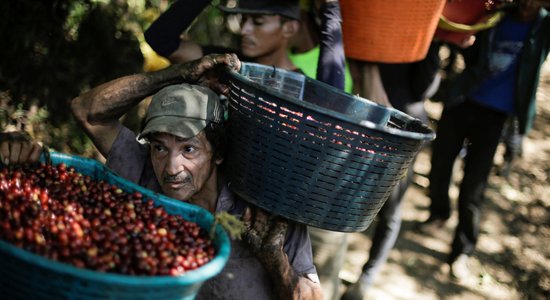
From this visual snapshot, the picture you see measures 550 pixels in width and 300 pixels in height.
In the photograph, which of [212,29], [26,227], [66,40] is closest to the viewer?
[26,227]

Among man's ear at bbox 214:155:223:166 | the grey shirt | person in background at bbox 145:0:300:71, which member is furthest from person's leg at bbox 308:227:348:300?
man's ear at bbox 214:155:223:166

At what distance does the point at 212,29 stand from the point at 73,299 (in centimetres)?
491

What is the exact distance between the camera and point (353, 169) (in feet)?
7.68

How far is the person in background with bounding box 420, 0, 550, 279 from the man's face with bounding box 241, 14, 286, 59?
2.15m

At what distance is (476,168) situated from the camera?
5.37 meters

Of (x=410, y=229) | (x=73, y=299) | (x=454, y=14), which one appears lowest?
(x=410, y=229)

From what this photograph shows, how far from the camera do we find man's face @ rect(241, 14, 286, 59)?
3752 mm

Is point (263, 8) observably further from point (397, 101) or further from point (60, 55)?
point (60, 55)

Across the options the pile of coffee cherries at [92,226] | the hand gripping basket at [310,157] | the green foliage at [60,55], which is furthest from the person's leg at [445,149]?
the pile of coffee cherries at [92,226]

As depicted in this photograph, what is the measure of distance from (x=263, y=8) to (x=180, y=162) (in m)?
1.44

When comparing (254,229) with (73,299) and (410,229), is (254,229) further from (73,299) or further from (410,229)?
(410,229)

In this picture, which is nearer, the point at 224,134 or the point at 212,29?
the point at 224,134

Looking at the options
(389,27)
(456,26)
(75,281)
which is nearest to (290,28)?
(389,27)

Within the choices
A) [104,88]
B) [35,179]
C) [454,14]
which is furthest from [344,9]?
[35,179]
